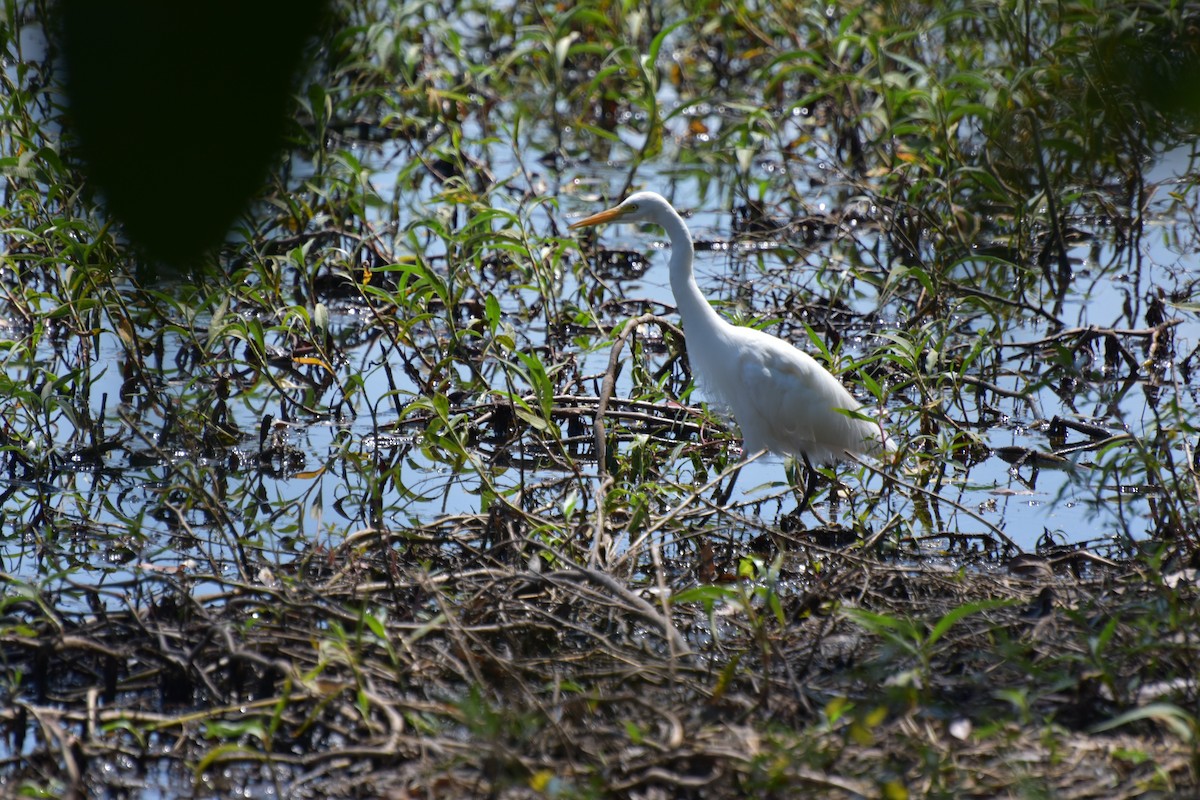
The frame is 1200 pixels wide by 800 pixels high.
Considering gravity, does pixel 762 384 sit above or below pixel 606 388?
above

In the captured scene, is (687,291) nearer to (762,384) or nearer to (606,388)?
(762,384)

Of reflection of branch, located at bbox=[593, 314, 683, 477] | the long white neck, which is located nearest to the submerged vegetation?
reflection of branch, located at bbox=[593, 314, 683, 477]

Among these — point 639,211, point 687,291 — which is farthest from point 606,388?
point 639,211

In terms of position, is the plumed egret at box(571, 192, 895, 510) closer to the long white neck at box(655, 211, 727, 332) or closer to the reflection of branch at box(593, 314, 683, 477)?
the long white neck at box(655, 211, 727, 332)

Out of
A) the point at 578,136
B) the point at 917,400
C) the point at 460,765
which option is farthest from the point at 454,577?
the point at 578,136

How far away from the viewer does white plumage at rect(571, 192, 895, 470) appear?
14.5 ft

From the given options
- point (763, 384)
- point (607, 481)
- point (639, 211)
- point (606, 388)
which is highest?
point (639, 211)

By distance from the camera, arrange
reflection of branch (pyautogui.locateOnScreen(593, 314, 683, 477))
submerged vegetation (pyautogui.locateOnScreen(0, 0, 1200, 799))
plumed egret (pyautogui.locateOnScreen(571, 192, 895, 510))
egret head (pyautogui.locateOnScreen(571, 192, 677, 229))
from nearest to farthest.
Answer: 1. submerged vegetation (pyautogui.locateOnScreen(0, 0, 1200, 799))
2. reflection of branch (pyautogui.locateOnScreen(593, 314, 683, 477))
3. plumed egret (pyautogui.locateOnScreen(571, 192, 895, 510))
4. egret head (pyautogui.locateOnScreen(571, 192, 677, 229))

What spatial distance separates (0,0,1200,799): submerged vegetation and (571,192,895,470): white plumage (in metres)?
0.19

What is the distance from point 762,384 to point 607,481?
3.92 feet

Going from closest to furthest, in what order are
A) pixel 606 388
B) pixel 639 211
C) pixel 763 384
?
pixel 606 388, pixel 763 384, pixel 639 211

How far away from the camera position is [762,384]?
4410 millimetres

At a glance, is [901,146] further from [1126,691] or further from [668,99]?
[1126,691]

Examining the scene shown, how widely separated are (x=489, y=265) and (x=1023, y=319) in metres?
2.64
